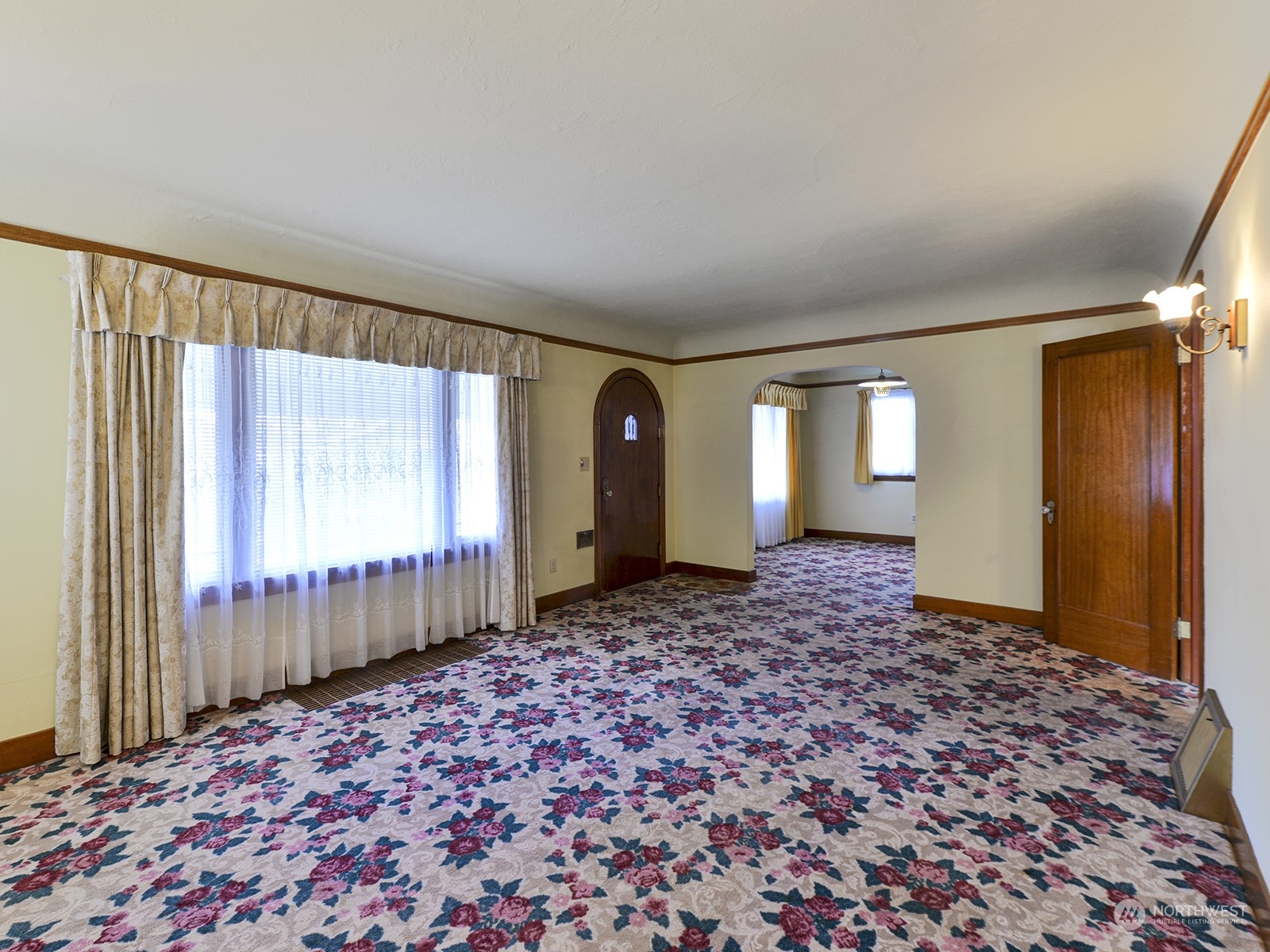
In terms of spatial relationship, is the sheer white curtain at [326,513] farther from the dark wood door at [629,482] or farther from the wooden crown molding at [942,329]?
the wooden crown molding at [942,329]

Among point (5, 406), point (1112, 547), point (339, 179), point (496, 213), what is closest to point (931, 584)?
point (1112, 547)

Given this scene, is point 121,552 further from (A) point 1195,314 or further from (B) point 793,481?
(B) point 793,481

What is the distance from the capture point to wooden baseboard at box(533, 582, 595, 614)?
514 cm

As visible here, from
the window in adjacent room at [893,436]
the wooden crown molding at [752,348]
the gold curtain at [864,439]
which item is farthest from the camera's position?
the gold curtain at [864,439]

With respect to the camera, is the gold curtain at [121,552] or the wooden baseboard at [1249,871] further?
the gold curtain at [121,552]

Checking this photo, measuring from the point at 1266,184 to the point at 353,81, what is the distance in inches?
113

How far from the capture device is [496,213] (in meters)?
3.11

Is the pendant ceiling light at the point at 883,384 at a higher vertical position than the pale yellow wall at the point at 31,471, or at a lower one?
higher

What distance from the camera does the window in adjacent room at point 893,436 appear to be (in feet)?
28.8

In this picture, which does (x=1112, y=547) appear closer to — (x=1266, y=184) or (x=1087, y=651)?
(x=1087, y=651)

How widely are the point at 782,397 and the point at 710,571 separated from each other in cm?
356

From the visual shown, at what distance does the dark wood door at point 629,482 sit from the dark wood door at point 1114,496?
351 centimetres

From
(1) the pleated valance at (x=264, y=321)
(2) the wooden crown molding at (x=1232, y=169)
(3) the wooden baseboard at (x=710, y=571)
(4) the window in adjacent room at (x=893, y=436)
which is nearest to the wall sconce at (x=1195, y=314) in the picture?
(2) the wooden crown molding at (x=1232, y=169)

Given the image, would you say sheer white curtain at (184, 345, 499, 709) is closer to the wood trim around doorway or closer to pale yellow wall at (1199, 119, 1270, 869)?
pale yellow wall at (1199, 119, 1270, 869)
